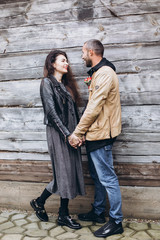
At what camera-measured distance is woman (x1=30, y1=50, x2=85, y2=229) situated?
Result: 3484mm

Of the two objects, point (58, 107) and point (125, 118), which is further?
point (125, 118)

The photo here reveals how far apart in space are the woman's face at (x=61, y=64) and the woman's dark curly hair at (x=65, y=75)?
37 mm

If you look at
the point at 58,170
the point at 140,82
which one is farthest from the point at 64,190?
the point at 140,82

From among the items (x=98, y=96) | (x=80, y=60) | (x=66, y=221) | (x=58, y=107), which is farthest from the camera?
(x=80, y=60)

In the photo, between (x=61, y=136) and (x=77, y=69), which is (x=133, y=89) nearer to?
(x=77, y=69)

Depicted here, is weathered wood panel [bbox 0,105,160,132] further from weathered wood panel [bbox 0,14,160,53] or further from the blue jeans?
weathered wood panel [bbox 0,14,160,53]

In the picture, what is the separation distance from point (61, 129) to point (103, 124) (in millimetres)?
503

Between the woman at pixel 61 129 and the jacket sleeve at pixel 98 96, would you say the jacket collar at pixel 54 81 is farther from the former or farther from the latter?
the jacket sleeve at pixel 98 96

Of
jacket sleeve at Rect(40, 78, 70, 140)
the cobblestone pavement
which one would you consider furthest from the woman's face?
the cobblestone pavement

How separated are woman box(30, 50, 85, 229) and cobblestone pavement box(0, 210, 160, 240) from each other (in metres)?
0.14

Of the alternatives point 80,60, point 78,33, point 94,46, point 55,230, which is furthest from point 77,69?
point 55,230

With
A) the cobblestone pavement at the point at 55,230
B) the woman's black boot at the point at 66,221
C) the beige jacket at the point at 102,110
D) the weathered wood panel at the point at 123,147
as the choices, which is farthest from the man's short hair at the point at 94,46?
the cobblestone pavement at the point at 55,230

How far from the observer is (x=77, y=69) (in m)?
3.90

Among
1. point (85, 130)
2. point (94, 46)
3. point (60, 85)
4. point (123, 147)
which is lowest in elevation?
point (123, 147)
